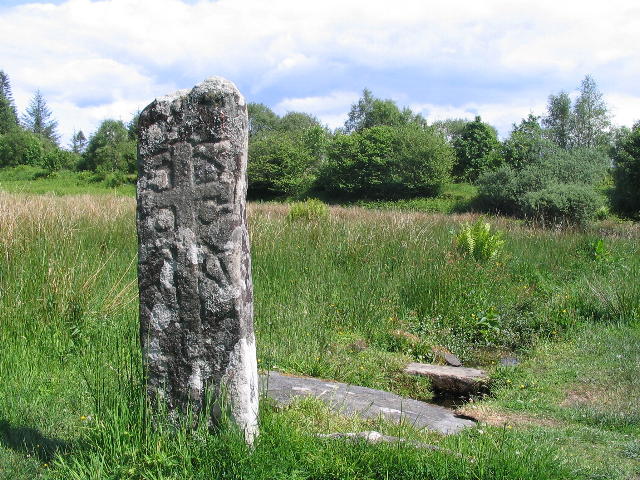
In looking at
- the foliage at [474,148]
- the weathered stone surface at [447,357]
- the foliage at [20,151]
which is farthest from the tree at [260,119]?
the weathered stone surface at [447,357]

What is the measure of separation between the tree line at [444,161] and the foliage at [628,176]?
0.04 meters

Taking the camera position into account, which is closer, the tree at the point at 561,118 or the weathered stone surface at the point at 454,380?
the weathered stone surface at the point at 454,380

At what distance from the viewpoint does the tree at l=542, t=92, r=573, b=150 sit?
157 ft

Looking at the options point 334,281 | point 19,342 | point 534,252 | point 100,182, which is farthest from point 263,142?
point 19,342

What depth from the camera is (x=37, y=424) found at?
13.9 ft

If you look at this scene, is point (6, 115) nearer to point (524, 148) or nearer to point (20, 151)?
point (20, 151)

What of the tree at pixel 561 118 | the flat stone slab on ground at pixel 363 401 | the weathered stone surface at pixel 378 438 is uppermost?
the tree at pixel 561 118

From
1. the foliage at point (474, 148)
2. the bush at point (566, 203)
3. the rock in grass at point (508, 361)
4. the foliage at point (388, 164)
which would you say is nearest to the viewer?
the rock in grass at point (508, 361)

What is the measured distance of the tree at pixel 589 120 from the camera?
1858 inches

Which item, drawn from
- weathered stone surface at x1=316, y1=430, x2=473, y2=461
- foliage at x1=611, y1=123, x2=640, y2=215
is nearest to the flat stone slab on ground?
weathered stone surface at x1=316, y1=430, x2=473, y2=461

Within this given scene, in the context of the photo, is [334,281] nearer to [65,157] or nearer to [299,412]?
[299,412]

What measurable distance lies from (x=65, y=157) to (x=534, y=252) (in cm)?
3648

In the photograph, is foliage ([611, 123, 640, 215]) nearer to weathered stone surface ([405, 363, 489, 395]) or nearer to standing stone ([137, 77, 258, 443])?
weathered stone surface ([405, 363, 489, 395])

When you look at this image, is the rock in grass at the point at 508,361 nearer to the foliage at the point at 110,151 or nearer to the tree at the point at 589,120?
the foliage at the point at 110,151
